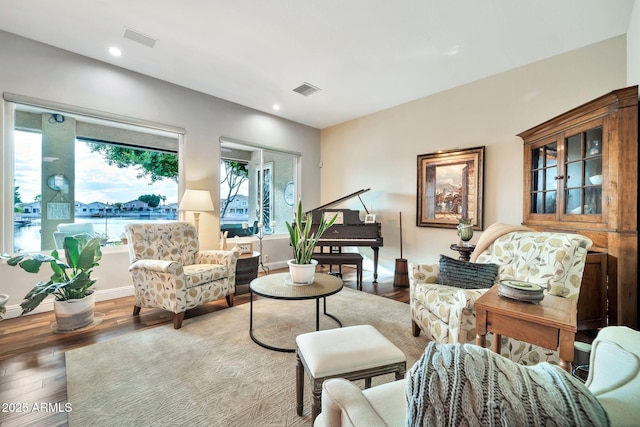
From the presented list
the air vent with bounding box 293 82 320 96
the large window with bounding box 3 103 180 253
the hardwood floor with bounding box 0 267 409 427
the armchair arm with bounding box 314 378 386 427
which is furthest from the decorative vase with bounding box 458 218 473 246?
the large window with bounding box 3 103 180 253

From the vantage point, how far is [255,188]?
17.0ft

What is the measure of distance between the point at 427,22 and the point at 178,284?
345cm

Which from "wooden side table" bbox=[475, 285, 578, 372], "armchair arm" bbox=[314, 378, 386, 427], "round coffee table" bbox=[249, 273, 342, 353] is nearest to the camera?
"armchair arm" bbox=[314, 378, 386, 427]

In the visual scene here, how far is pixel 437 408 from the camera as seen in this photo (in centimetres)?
45

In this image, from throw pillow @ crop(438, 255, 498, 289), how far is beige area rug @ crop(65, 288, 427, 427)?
59 centimetres

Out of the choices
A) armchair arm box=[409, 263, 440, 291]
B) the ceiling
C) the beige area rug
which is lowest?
the beige area rug

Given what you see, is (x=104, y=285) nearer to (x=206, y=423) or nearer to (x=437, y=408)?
(x=206, y=423)

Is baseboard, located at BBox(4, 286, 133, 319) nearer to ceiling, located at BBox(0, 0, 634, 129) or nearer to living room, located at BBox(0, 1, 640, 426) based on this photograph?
living room, located at BBox(0, 1, 640, 426)

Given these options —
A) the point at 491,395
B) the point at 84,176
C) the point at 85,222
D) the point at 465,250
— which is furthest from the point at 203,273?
the point at 465,250

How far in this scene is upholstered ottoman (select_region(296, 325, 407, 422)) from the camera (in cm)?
123

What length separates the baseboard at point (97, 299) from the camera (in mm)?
2793

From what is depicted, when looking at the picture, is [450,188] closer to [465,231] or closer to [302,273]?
[465,231]

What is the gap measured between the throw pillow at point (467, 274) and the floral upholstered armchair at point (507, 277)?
56 millimetres

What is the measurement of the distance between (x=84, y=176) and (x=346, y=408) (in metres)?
4.21
